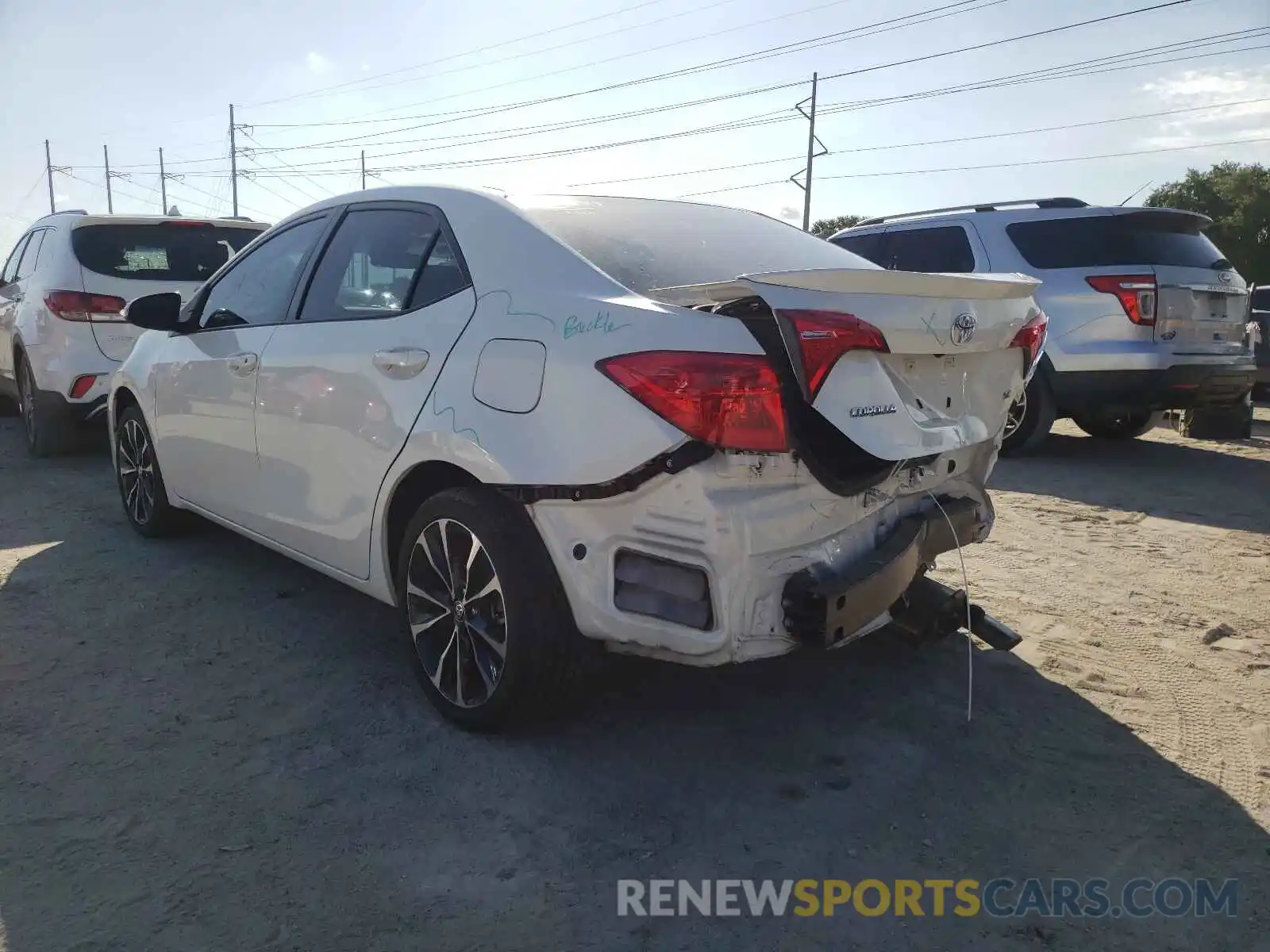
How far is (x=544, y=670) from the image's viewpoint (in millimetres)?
2760

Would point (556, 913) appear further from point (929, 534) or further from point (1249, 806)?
point (1249, 806)

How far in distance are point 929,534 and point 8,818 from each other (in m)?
2.67

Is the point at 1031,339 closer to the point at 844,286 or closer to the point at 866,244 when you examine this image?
the point at 844,286

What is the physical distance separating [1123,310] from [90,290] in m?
7.25

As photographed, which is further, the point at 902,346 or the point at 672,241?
the point at 672,241

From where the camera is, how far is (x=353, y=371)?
3.27 meters

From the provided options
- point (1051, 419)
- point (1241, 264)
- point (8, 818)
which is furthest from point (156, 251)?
point (1241, 264)

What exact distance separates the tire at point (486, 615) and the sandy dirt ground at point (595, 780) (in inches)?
6.4

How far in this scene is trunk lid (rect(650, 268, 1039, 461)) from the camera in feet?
7.93

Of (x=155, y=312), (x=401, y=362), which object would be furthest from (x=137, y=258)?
(x=401, y=362)

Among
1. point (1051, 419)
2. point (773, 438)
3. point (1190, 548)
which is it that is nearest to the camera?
point (773, 438)

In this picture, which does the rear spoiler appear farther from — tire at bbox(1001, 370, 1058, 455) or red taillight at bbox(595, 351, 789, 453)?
tire at bbox(1001, 370, 1058, 455)

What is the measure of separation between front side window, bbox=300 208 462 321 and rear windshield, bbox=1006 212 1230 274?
18.2 ft

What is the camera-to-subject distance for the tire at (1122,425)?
325 inches
